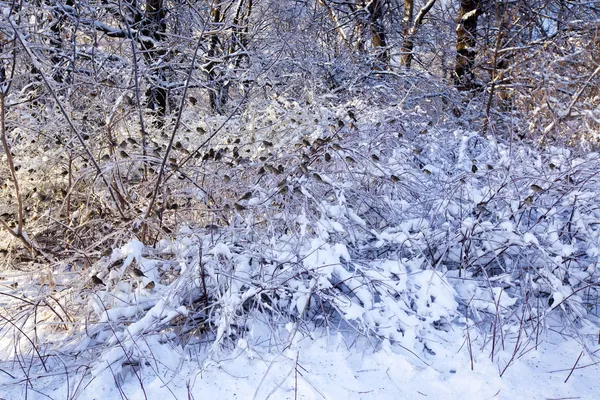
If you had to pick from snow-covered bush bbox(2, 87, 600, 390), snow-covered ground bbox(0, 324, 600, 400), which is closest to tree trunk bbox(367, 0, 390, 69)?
snow-covered bush bbox(2, 87, 600, 390)

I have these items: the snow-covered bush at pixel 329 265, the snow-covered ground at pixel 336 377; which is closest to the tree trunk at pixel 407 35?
the snow-covered bush at pixel 329 265

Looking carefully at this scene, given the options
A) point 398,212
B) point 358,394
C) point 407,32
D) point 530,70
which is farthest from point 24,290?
point 407,32

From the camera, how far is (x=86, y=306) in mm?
2207

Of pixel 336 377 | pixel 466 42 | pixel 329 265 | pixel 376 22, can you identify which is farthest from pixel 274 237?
pixel 376 22

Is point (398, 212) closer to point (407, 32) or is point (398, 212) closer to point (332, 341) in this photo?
point (332, 341)

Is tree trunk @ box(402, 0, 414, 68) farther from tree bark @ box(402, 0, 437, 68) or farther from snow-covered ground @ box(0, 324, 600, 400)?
snow-covered ground @ box(0, 324, 600, 400)

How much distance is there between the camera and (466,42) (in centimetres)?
704

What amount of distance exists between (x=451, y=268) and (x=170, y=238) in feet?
4.77

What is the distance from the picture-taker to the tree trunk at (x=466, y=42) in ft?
22.3

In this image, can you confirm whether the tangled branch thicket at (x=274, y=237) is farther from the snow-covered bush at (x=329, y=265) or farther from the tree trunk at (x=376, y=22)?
the tree trunk at (x=376, y=22)

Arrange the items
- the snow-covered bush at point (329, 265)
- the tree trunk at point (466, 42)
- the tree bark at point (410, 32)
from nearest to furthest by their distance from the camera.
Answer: the snow-covered bush at point (329, 265) < the tree trunk at point (466, 42) < the tree bark at point (410, 32)

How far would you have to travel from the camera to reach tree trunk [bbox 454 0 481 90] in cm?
679

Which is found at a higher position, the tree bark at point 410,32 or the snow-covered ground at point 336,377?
the tree bark at point 410,32

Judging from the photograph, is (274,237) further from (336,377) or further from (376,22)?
(376,22)
